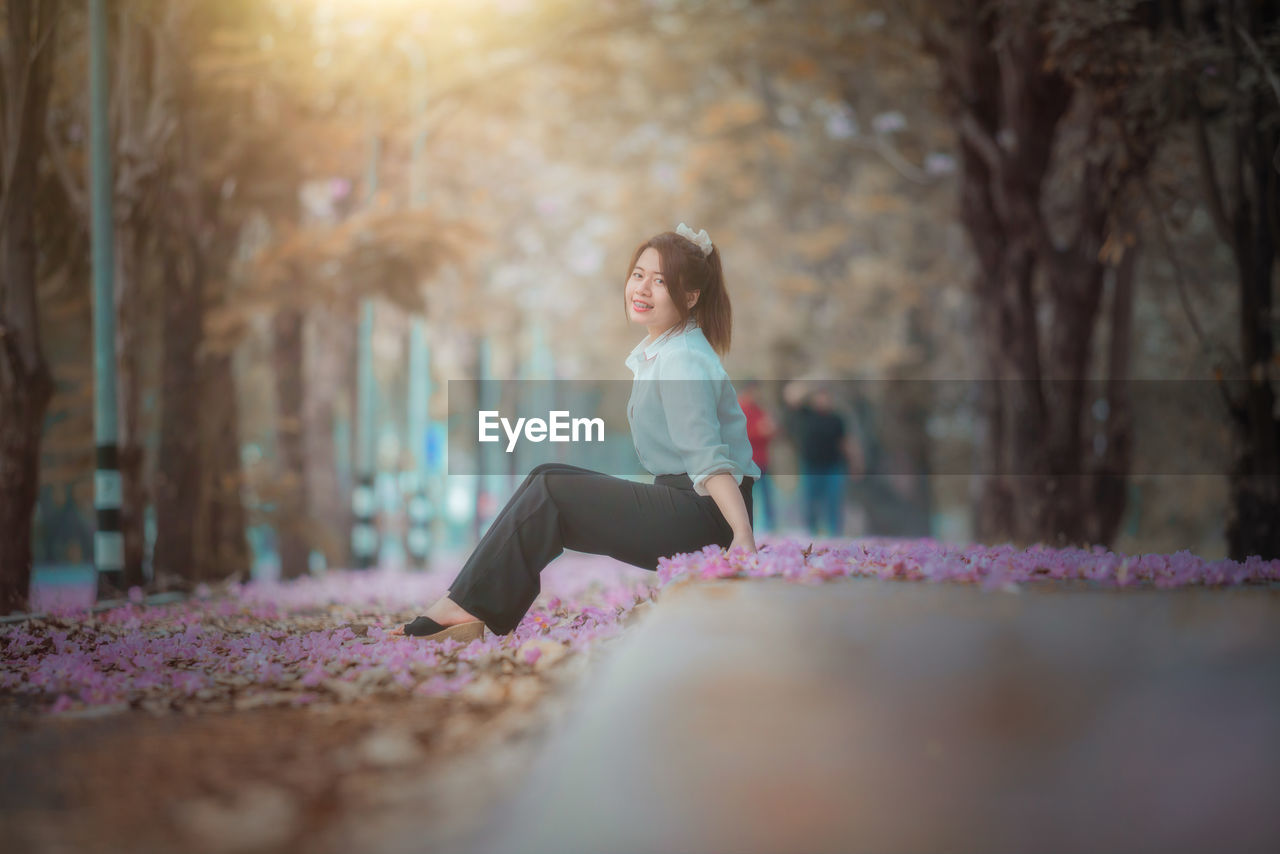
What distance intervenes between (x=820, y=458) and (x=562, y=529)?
1257 cm

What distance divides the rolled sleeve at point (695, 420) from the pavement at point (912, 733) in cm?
76

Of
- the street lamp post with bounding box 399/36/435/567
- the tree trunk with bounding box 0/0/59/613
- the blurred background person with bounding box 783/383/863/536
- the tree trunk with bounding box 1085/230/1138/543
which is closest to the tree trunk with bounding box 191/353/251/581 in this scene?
the tree trunk with bounding box 0/0/59/613

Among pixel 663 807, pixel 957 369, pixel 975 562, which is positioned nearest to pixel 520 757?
pixel 663 807

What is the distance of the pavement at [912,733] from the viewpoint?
3.24m

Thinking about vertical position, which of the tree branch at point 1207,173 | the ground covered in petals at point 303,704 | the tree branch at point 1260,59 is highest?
the tree branch at point 1260,59

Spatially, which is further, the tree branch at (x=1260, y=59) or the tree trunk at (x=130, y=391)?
the tree trunk at (x=130, y=391)

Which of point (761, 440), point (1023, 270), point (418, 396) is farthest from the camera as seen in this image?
point (418, 396)

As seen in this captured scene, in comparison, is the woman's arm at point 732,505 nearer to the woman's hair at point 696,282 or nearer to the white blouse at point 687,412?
the white blouse at point 687,412

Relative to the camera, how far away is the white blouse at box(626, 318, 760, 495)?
4.82m

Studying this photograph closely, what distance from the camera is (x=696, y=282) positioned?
525 centimetres

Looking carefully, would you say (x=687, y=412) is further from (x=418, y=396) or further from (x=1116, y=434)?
(x=418, y=396)

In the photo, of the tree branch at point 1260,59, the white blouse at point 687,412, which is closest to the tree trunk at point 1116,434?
the tree branch at point 1260,59

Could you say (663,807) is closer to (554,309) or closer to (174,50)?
(174,50)

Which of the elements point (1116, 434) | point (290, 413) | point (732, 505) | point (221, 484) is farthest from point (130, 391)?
point (1116, 434)
